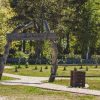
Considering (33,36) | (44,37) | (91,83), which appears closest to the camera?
(91,83)

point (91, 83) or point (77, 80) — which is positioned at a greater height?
point (77, 80)

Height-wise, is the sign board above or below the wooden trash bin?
above

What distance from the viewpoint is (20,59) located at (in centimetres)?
7475

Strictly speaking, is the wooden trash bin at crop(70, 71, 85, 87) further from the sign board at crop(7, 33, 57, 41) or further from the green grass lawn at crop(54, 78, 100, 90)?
the sign board at crop(7, 33, 57, 41)

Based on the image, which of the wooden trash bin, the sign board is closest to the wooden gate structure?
the sign board

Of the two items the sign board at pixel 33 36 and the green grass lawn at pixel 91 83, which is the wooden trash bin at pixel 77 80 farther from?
the sign board at pixel 33 36

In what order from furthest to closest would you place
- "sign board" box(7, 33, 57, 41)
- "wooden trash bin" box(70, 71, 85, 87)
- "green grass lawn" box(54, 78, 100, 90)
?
"sign board" box(7, 33, 57, 41), "wooden trash bin" box(70, 71, 85, 87), "green grass lawn" box(54, 78, 100, 90)

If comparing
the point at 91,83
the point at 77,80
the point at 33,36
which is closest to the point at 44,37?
the point at 33,36

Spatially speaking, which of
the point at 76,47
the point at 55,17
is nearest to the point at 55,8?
the point at 55,17

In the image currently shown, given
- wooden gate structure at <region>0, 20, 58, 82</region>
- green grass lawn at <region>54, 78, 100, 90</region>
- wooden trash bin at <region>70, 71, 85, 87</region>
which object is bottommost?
green grass lawn at <region>54, 78, 100, 90</region>

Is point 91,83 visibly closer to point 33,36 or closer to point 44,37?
point 44,37

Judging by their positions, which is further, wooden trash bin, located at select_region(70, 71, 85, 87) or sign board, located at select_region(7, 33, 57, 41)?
sign board, located at select_region(7, 33, 57, 41)

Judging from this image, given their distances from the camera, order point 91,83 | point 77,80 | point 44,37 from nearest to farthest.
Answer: point 77,80, point 91,83, point 44,37

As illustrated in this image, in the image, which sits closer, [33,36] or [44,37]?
[44,37]
